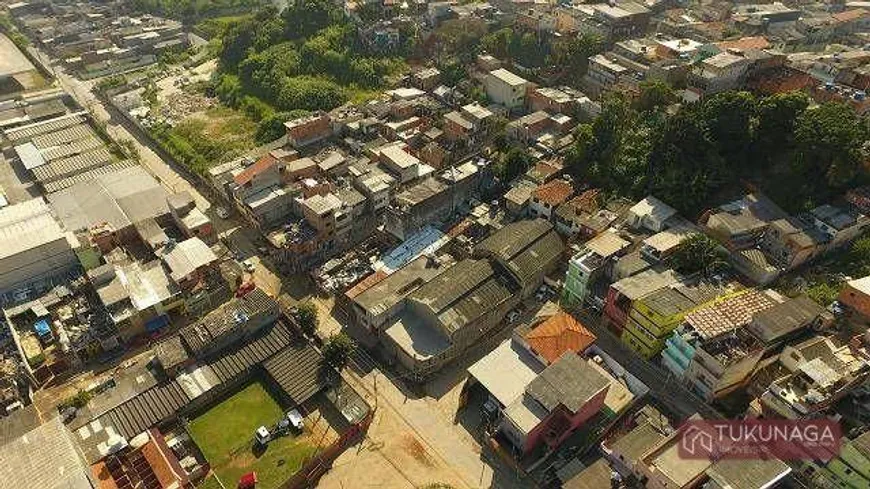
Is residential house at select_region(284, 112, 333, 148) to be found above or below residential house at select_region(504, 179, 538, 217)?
below

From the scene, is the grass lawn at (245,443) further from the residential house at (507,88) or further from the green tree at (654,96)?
the green tree at (654,96)

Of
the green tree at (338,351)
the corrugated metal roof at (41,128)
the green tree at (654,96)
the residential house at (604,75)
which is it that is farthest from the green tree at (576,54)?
the corrugated metal roof at (41,128)

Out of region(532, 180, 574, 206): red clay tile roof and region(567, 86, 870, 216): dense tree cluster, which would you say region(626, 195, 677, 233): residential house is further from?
region(532, 180, 574, 206): red clay tile roof

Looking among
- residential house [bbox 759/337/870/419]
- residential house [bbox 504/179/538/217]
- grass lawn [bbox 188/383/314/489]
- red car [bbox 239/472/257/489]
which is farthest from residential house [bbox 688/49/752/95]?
red car [bbox 239/472/257/489]

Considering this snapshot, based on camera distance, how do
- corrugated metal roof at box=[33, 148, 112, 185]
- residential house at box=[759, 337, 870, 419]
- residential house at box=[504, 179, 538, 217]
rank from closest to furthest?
1. residential house at box=[759, 337, 870, 419]
2. residential house at box=[504, 179, 538, 217]
3. corrugated metal roof at box=[33, 148, 112, 185]

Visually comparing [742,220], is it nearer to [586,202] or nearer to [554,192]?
[586,202]
